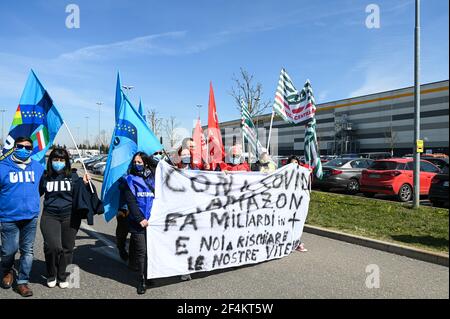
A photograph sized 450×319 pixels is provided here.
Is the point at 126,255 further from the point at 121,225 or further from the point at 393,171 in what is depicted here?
the point at 393,171

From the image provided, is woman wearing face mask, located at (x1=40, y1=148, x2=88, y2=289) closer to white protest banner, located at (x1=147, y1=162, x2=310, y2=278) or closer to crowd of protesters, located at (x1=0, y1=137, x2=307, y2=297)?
crowd of protesters, located at (x1=0, y1=137, x2=307, y2=297)

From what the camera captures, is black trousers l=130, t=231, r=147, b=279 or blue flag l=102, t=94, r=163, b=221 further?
blue flag l=102, t=94, r=163, b=221

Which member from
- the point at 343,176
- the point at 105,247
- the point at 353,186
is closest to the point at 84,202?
the point at 105,247

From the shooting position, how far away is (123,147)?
219 inches

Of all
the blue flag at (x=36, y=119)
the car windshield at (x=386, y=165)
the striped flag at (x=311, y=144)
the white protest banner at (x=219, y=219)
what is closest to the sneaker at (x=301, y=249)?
the white protest banner at (x=219, y=219)

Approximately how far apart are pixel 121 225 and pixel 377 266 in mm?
3971

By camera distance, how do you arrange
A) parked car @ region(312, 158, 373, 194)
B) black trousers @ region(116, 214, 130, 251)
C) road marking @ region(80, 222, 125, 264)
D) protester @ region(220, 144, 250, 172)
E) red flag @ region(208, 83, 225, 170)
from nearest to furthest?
black trousers @ region(116, 214, 130, 251)
road marking @ region(80, 222, 125, 264)
protester @ region(220, 144, 250, 172)
red flag @ region(208, 83, 225, 170)
parked car @ region(312, 158, 373, 194)

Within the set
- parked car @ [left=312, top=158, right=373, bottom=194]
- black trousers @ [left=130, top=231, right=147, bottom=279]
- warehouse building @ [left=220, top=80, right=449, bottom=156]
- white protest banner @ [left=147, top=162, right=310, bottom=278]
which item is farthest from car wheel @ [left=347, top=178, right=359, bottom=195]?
warehouse building @ [left=220, top=80, right=449, bottom=156]

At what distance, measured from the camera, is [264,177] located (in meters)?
5.86

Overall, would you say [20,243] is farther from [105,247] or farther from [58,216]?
[105,247]

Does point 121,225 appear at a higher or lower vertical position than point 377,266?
higher

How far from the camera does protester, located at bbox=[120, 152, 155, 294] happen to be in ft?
15.3

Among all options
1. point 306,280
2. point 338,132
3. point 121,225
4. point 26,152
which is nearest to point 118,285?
point 121,225
